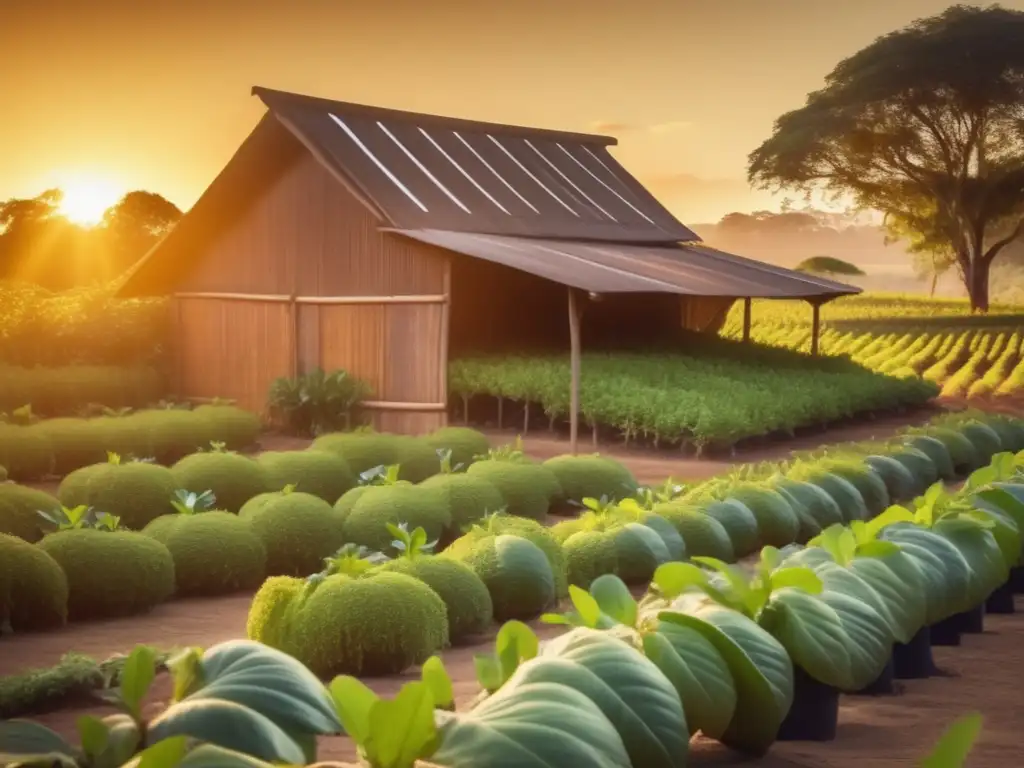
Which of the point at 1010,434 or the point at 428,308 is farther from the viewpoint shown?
the point at 428,308

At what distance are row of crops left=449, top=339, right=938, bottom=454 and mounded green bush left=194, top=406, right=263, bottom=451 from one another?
2.45 m

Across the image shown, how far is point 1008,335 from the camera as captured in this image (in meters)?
22.1

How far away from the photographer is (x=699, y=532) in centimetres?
625

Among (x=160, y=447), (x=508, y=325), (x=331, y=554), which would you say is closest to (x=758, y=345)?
(x=508, y=325)

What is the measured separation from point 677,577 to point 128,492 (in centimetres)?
617

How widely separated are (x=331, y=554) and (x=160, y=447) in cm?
655

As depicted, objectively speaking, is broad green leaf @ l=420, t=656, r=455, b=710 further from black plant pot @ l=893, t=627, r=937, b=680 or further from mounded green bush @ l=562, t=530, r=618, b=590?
mounded green bush @ l=562, t=530, r=618, b=590

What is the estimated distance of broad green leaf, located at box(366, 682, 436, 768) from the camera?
1.74 metres

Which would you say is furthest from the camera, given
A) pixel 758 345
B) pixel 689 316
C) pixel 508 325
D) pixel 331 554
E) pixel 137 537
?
pixel 689 316

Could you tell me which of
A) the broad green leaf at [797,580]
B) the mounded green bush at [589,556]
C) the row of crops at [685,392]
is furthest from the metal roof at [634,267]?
the broad green leaf at [797,580]

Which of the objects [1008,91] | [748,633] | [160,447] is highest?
[1008,91]

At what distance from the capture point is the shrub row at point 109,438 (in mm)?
11914

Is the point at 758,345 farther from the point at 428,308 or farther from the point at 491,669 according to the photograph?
the point at 491,669

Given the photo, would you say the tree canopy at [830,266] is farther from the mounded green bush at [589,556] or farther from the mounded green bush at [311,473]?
the mounded green bush at [589,556]
